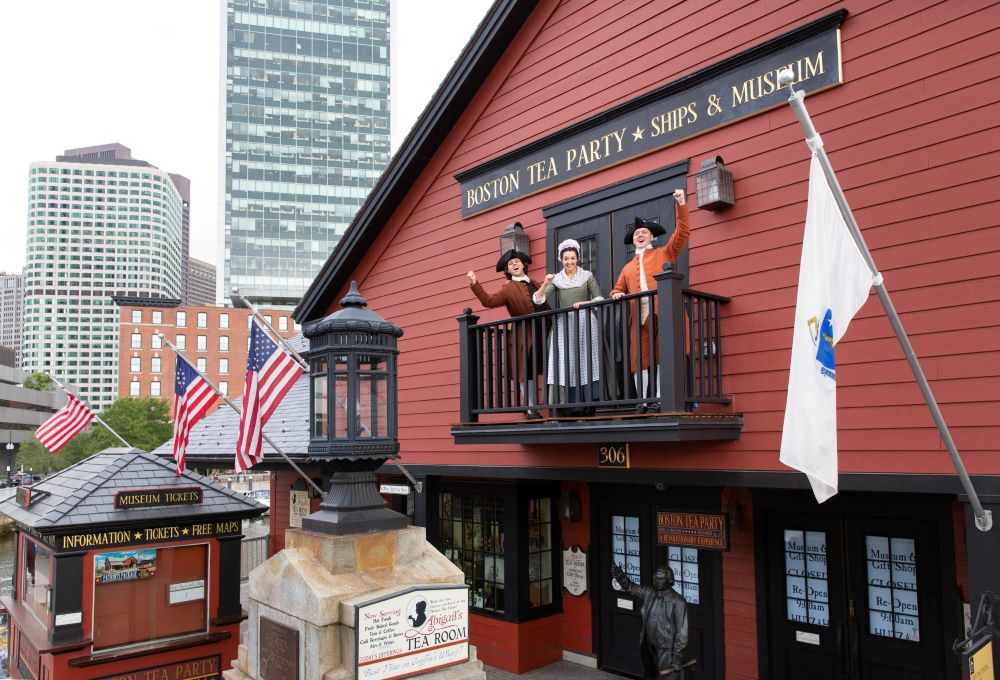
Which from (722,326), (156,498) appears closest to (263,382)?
(156,498)

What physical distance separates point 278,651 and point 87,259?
178 m

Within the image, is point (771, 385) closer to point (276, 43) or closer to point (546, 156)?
point (546, 156)

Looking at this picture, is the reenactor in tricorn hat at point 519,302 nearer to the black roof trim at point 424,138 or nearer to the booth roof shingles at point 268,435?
the black roof trim at point 424,138

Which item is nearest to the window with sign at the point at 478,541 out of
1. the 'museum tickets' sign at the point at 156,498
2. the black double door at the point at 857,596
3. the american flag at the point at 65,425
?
the 'museum tickets' sign at the point at 156,498

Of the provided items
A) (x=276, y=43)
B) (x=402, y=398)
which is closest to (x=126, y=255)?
(x=276, y=43)

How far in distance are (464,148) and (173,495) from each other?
5780mm

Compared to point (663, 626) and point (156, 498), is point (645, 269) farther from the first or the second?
point (156, 498)

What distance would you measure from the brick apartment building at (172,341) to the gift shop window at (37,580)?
7157 centimetres

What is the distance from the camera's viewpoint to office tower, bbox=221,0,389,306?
3967 inches

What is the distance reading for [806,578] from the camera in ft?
24.2

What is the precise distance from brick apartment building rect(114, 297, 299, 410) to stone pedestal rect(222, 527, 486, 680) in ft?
251

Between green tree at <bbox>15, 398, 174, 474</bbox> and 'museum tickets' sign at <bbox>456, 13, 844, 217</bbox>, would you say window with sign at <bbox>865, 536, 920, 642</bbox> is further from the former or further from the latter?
green tree at <bbox>15, 398, 174, 474</bbox>

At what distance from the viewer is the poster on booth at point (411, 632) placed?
5293mm

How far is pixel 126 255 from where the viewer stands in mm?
166875
